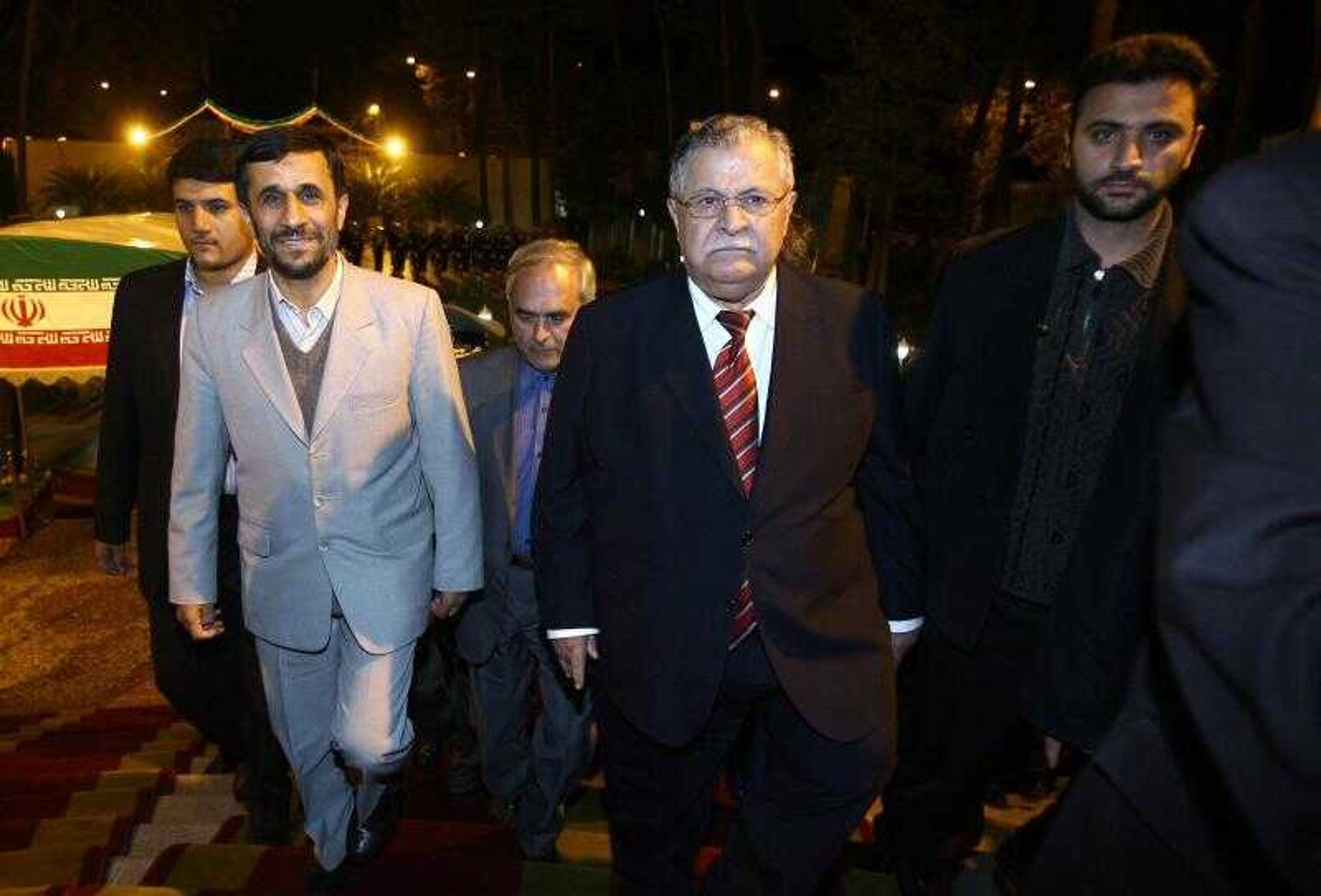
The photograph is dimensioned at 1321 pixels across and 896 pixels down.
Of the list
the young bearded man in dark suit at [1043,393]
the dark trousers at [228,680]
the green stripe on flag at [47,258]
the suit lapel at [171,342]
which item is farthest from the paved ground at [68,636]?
the young bearded man in dark suit at [1043,393]

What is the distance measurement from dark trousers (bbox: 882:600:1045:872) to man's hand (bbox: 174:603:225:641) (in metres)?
2.02

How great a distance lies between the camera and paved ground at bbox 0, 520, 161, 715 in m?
6.14

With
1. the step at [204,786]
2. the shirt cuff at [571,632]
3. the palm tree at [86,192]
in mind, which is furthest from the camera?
the palm tree at [86,192]

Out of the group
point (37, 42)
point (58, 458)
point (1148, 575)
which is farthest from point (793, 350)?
point (37, 42)

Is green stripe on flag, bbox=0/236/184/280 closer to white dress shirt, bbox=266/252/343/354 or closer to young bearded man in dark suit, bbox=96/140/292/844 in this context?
young bearded man in dark suit, bbox=96/140/292/844

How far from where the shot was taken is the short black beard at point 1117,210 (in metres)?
2.51

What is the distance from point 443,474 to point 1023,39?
17.1 meters

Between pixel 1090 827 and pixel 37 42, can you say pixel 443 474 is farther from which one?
pixel 37 42

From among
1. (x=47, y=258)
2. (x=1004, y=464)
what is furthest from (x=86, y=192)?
(x=1004, y=464)

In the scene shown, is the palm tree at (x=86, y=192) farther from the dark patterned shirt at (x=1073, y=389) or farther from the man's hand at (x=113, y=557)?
the dark patterned shirt at (x=1073, y=389)

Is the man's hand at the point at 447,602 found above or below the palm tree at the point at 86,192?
below

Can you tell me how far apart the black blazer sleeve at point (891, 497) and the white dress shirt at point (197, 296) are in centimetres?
181

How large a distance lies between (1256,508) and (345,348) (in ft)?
7.86

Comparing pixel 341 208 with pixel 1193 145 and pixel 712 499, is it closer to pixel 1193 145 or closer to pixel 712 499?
pixel 712 499
